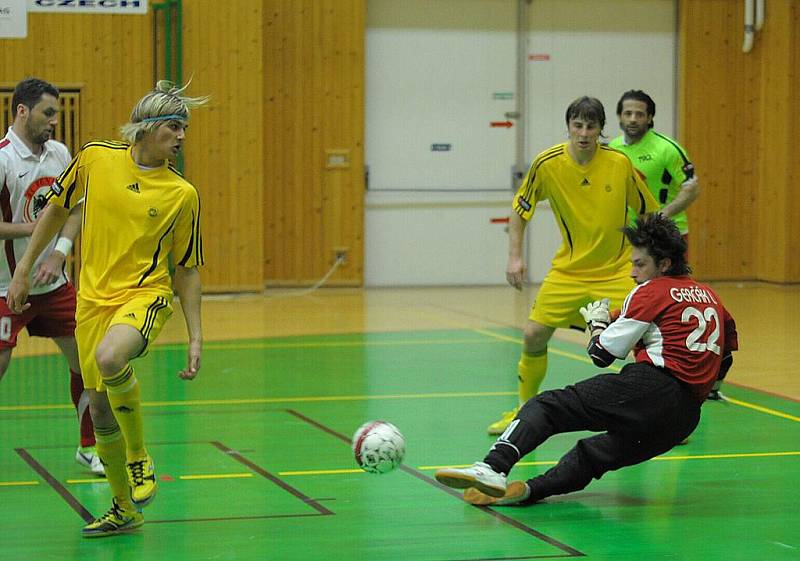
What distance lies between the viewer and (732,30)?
19.4m

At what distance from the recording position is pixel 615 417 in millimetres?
6047

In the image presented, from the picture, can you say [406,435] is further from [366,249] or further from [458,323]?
[366,249]

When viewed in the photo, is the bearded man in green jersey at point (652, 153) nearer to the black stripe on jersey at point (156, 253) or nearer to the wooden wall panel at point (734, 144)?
the black stripe on jersey at point (156, 253)

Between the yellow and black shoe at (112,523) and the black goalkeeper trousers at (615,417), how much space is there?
166cm

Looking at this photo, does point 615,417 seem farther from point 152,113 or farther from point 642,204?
point 152,113

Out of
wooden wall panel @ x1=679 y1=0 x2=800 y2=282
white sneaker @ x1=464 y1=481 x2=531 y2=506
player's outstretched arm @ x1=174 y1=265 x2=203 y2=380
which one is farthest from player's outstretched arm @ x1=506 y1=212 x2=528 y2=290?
wooden wall panel @ x1=679 y1=0 x2=800 y2=282

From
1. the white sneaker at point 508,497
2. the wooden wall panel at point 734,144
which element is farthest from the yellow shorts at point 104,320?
the wooden wall panel at point 734,144

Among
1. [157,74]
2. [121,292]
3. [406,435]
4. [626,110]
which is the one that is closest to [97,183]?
[121,292]

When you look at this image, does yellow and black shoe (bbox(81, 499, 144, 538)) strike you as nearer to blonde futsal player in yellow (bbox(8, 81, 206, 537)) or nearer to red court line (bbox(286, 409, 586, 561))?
blonde futsal player in yellow (bbox(8, 81, 206, 537))

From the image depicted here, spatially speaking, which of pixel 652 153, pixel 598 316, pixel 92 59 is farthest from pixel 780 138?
pixel 598 316

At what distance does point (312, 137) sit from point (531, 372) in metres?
10.7

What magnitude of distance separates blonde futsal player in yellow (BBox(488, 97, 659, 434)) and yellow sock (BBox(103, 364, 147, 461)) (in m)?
2.96

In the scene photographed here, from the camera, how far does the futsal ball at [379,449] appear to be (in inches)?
239

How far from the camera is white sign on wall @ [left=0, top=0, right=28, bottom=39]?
14.0m
